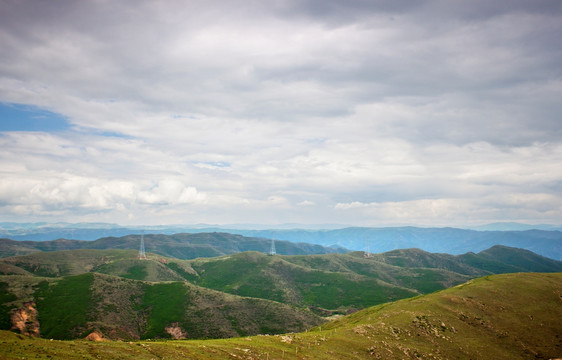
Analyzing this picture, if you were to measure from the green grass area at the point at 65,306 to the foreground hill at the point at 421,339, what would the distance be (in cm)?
9518

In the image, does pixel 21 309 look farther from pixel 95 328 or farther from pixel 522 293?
pixel 522 293

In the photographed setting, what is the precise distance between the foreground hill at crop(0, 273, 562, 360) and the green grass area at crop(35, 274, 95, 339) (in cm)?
9518

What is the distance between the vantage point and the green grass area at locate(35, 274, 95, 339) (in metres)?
128

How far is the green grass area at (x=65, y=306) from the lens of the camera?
5039 inches

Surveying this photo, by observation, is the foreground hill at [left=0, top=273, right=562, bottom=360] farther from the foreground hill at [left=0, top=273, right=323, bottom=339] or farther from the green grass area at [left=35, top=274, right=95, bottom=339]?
the green grass area at [left=35, top=274, right=95, bottom=339]

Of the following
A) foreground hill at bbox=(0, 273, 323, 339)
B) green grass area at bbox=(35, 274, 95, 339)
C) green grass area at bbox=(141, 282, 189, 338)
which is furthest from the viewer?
green grass area at bbox=(141, 282, 189, 338)

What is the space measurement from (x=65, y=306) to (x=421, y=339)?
528ft

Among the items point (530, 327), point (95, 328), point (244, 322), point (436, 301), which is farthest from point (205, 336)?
point (530, 327)

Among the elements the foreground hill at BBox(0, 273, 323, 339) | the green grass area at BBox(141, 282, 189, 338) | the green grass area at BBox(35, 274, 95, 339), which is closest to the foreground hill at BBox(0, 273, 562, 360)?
the foreground hill at BBox(0, 273, 323, 339)

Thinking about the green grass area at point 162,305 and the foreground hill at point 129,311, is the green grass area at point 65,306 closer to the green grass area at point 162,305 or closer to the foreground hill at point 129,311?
the foreground hill at point 129,311

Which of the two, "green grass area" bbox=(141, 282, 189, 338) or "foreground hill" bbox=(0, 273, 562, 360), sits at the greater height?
"foreground hill" bbox=(0, 273, 562, 360)

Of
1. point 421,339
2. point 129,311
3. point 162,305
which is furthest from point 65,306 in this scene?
point 421,339

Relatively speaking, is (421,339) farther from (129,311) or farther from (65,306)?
(65,306)

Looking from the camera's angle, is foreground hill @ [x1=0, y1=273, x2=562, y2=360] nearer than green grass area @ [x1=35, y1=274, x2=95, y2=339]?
Yes
